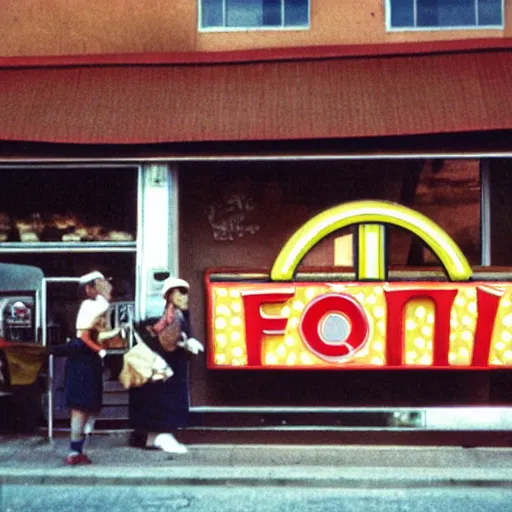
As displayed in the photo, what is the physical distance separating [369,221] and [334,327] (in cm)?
121

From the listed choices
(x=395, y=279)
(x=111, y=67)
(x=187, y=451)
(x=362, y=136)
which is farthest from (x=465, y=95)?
(x=187, y=451)

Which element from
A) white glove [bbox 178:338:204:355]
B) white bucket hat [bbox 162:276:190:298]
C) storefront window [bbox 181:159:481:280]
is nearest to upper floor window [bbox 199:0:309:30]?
storefront window [bbox 181:159:481:280]

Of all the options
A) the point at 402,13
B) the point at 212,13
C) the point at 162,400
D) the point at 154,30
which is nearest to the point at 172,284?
the point at 162,400

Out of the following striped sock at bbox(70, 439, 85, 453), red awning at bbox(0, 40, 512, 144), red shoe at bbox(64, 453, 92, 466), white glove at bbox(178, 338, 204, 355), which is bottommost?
red shoe at bbox(64, 453, 92, 466)

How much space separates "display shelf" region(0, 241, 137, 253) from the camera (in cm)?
1346

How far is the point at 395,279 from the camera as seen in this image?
12.9 m

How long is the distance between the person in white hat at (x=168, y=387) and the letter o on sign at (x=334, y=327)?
1207 mm

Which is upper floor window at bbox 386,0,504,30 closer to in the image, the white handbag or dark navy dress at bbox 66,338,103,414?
the white handbag

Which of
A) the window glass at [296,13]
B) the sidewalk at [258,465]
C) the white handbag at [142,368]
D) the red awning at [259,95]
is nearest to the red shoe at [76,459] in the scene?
the sidewalk at [258,465]

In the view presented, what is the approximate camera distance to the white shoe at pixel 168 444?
12.3 meters

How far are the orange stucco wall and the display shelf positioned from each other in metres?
2.23

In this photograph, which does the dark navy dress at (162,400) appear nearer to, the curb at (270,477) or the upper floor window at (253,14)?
the curb at (270,477)

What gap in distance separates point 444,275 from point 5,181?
16.9 feet

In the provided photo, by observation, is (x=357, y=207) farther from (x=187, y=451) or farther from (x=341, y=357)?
(x=187, y=451)
